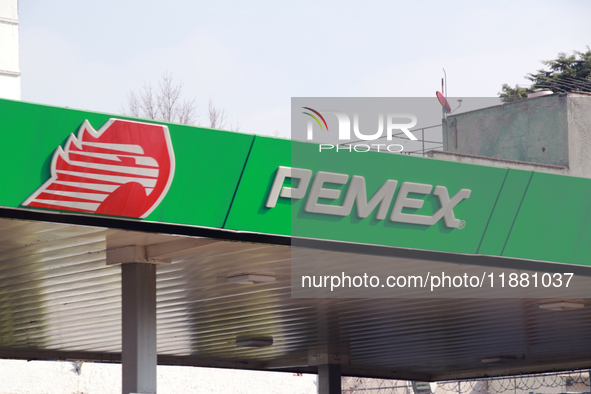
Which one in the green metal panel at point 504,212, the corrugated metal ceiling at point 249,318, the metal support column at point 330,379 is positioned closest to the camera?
the corrugated metal ceiling at point 249,318

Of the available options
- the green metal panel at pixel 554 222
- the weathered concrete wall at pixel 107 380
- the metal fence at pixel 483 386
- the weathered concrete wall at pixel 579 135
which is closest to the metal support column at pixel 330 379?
the weathered concrete wall at pixel 579 135

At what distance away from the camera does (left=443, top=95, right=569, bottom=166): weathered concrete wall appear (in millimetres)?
19875

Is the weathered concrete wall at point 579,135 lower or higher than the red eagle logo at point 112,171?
higher

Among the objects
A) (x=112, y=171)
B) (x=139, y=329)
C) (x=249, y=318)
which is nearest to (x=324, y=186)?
(x=112, y=171)

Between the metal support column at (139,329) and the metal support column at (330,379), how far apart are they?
10775mm

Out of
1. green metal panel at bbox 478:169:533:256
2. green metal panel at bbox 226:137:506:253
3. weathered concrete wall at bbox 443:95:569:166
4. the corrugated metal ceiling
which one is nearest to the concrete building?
weathered concrete wall at bbox 443:95:569:166

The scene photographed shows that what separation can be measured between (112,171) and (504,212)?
4.81 meters

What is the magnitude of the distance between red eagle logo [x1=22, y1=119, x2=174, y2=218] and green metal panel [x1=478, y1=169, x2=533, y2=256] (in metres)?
4.07

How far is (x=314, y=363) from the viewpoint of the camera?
19.9m

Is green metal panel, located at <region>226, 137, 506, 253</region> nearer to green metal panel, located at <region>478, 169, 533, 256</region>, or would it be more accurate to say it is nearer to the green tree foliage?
green metal panel, located at <region>478, 169, 533, 256</region>

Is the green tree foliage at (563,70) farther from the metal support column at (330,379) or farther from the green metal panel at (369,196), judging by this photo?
the green metal panel at (369,196)

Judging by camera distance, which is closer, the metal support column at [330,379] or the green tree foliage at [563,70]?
the metal support column at [330,379]

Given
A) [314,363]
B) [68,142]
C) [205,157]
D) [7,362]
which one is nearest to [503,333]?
[314,363]

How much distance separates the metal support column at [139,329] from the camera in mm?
8852
